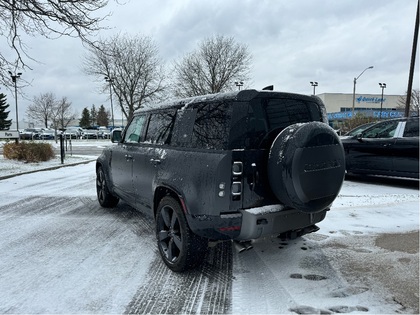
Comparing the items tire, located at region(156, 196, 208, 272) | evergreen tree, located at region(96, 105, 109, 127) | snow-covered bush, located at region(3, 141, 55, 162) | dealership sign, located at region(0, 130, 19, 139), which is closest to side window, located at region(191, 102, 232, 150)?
tire, located at region(156, 196, 208, 272)

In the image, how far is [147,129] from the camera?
14.8 feet

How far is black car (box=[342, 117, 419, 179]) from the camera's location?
7512 millimetres

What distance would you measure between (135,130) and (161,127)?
0.98 metres

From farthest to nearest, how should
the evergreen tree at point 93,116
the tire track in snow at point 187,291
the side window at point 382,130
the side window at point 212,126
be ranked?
the evergreen tree at point 93,116 < the side window at point 382,130 < the side window at point 212,126 < the tire track in snow at point 187,291

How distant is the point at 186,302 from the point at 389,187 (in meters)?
7.00

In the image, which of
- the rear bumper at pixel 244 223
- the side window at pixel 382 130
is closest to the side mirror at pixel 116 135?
the rear bumper at pixel 244 223

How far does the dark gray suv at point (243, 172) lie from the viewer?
296 cm

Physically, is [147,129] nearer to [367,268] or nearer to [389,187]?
[367,268]

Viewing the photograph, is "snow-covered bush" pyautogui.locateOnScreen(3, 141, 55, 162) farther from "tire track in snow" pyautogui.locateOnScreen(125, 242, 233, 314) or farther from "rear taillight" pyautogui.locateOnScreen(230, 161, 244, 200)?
"rear taillight" pyautogui.locateOnScreen(230, 161, 244, 200)

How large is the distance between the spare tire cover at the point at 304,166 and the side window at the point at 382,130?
5.70 meters

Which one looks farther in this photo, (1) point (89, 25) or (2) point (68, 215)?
(1) point (89, 25)

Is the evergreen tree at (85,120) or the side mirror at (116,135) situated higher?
the evergreen tree at (85,120)

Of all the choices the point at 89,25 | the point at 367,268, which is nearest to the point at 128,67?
the point at 89,25

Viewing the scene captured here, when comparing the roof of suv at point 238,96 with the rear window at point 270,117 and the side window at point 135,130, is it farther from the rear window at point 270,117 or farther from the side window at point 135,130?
the side window at point 135,130
